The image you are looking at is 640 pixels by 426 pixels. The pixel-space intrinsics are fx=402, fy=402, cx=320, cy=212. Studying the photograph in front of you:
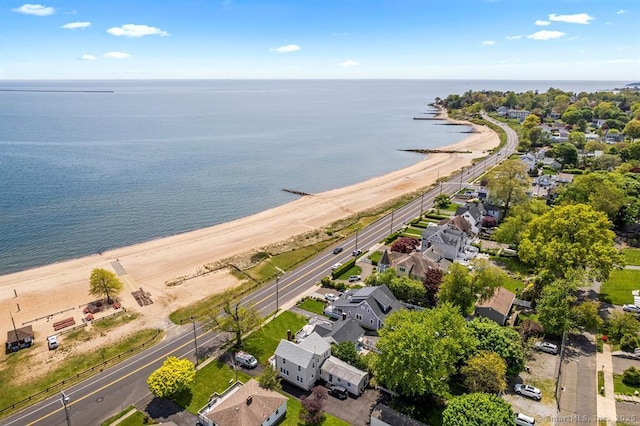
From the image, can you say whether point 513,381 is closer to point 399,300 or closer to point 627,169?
point 399,300

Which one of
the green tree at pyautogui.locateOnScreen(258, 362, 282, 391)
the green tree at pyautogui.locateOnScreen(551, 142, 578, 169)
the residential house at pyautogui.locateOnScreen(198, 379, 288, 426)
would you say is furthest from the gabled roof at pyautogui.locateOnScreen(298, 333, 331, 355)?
the green tree at pyautogui.locateOnScreen(551, 142, 578, 169)

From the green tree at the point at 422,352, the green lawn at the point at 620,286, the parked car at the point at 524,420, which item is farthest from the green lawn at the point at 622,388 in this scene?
the green lawn at the point at 620,286

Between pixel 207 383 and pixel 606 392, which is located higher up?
pixel 606 392

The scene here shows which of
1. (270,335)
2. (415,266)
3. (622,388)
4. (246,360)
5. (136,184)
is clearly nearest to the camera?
(622,388)

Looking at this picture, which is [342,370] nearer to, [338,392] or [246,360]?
[338,392]

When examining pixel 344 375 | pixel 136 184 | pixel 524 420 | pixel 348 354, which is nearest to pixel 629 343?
pixel 524 420
